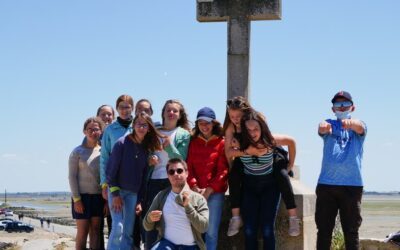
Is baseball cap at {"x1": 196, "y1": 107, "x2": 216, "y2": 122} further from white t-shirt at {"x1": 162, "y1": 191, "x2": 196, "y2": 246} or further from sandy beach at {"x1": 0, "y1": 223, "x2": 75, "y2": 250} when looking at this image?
sandy beach at {"x1": 0, "y1": 223, "x2": 75, "y2": 250}

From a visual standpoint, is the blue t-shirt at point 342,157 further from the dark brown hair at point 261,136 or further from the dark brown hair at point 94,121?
the dark brown hair at point 94,121

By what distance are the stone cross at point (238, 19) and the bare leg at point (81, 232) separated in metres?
2.06

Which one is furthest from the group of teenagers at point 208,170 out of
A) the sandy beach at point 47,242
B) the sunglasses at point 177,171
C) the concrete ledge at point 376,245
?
the sandy beach at point 47,242

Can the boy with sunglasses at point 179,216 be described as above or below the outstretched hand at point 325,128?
below

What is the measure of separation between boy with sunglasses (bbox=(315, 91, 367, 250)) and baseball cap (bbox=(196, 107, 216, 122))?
990mm

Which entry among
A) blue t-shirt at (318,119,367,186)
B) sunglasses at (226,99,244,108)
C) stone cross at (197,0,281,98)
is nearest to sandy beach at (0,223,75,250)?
stone cross at (197,0,281,98)

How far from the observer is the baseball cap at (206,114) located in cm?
530

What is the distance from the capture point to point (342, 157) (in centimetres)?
506

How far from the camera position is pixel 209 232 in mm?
5211

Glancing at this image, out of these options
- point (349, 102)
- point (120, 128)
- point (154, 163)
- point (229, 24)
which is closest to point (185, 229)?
point (154, 163)

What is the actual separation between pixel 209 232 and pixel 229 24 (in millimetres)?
2397

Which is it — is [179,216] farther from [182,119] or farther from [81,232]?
[81,232]

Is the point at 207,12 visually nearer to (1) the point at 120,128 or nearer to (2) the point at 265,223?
(1) the point at 120,128

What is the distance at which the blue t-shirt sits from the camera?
→ 5.05 m
